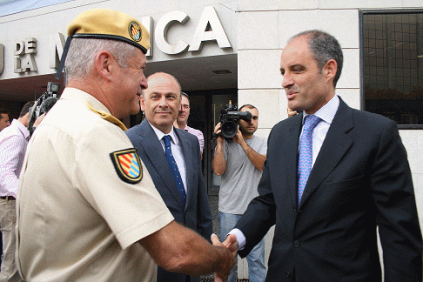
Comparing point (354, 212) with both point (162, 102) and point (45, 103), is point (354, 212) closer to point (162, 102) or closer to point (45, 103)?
point (162, 102)

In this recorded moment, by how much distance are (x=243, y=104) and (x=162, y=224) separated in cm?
354

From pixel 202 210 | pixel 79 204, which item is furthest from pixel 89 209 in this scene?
pixel 202 210

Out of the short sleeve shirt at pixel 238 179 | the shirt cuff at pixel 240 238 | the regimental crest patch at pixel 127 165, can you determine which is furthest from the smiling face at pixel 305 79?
the short sleeve shirt at pixel 238 179

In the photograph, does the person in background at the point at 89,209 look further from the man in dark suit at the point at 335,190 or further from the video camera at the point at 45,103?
the video camera at the point at 45,103

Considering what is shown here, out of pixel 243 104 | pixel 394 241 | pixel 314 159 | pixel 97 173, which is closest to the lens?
pixel 97 173

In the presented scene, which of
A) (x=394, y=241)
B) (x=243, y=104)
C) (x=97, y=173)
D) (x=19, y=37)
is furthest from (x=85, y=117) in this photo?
(x=19, y=37)

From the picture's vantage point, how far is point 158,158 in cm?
220

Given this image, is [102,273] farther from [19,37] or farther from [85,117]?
[19,37]

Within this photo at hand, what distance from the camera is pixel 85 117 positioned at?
1.09 m

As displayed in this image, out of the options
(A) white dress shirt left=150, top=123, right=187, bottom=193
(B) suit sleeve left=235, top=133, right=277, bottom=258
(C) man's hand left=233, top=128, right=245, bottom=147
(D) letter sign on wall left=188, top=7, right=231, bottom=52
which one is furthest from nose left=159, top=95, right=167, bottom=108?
(D) letter sign on wall left=188, top=7, right=231, bottom=52

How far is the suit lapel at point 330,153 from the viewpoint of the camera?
154cm

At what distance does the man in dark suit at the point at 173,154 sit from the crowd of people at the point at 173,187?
1 centimetres

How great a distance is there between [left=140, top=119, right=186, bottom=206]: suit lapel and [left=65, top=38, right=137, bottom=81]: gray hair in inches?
38.9

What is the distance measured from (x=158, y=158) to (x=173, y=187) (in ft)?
0.74
